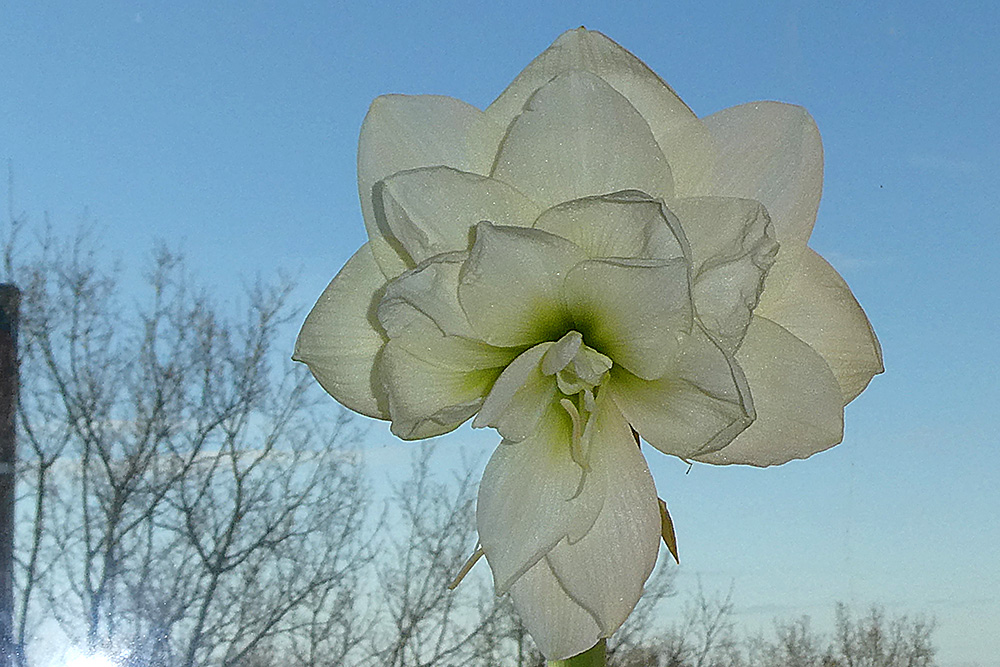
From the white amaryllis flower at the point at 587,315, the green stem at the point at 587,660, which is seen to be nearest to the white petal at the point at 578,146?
the white amaryllis flower at the point at 587,315

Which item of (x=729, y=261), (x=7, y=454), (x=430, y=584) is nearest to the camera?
(x=729, y=261)

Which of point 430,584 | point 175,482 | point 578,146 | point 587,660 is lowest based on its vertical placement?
point 587,660

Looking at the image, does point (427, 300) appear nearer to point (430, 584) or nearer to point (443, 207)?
point (443, 207)

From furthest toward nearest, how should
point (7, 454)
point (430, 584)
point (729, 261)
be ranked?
1. point (430, 584)
2. point (7, 454)
3. point (729, 261)

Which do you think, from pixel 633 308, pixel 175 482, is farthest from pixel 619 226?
pixel 175 482

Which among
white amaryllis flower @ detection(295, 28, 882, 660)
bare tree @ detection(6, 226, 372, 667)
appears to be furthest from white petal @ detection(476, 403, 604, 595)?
bare tree @ detection(6, 226, 372, 667)

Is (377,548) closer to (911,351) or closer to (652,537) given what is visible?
(911,351)

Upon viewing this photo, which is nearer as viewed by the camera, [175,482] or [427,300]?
[427,300]

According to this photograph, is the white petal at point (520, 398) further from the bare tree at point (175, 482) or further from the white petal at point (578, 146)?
the bare tree at point (175, 482)
